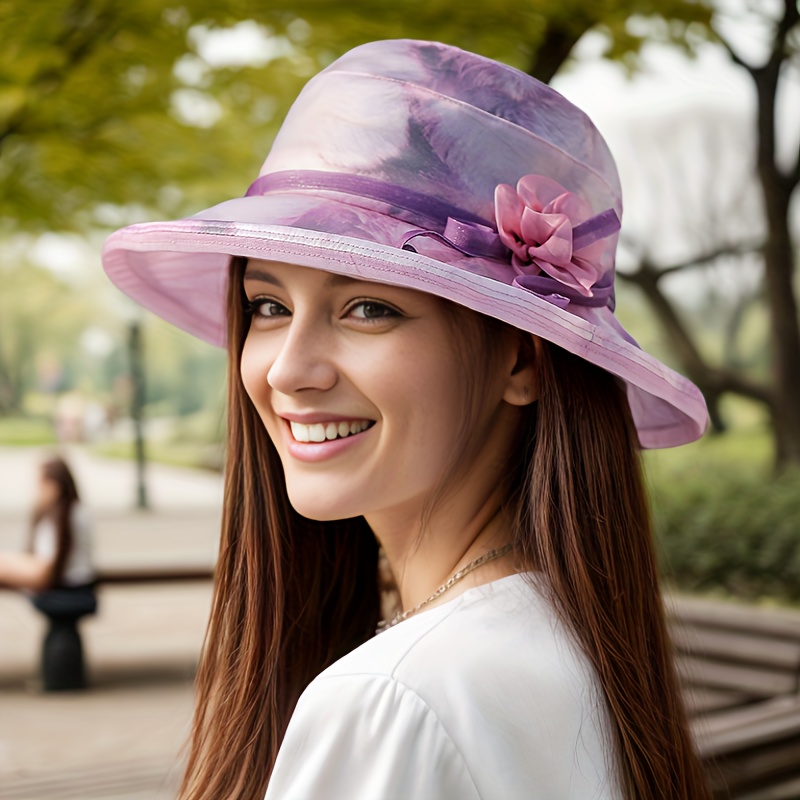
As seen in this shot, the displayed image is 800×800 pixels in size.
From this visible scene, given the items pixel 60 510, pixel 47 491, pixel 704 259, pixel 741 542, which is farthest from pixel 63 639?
pixel 704 259

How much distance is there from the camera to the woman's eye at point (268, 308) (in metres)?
1.58

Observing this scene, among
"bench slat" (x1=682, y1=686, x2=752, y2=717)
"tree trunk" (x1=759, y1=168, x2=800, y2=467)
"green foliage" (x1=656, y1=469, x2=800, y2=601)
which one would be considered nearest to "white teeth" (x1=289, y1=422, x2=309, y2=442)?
"bench slat" (x1=682, y1=686, x2=752, y2=717)

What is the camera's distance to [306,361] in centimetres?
143

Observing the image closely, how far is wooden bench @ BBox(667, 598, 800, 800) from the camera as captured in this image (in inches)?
127

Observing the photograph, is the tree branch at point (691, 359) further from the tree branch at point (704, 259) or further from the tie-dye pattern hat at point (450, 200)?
the tie-dye pattern hat at point (450, 200)

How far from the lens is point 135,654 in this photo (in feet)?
25.8

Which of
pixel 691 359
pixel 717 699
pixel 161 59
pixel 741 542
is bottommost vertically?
pixel 741 542

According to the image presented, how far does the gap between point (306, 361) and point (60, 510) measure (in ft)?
18.4

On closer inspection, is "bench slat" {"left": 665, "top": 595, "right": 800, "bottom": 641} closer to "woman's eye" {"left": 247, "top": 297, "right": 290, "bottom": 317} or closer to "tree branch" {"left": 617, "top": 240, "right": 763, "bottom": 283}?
"woman's eye" {"left": 247, "top": 297, "right": 290, "bottom": 317}

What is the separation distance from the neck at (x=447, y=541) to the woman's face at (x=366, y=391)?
6 cm

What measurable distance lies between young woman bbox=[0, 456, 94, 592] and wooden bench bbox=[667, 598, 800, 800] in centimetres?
356

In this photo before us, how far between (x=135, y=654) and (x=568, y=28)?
16.5 feet

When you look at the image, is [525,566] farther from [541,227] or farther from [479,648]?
[541,227]

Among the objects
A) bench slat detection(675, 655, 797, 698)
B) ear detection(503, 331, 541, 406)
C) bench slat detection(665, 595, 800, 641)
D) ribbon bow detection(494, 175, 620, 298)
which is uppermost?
ribbon bow detection(494, 175, 620, 298)
